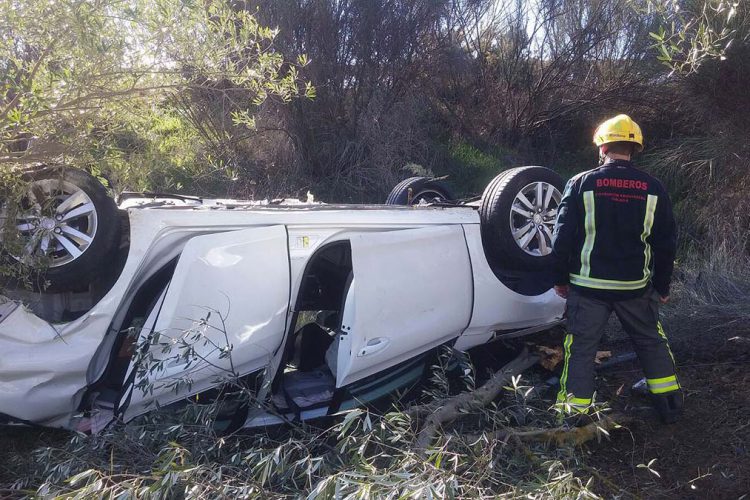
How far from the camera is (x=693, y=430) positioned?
4.04m

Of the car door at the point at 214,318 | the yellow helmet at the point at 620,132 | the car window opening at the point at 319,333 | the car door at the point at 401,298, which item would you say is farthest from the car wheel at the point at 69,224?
the yellow helmet at the point at 620,132

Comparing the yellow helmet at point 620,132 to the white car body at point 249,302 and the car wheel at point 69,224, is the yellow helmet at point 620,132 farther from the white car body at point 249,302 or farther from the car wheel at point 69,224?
the car wheel at point 69,224

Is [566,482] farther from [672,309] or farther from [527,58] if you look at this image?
[527,58]

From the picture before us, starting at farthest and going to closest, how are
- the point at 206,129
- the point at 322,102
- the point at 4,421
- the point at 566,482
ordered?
the point at 322,102, the point at 206,129, the point at 4,421, the point at 566,482

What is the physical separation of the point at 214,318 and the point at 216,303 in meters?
0.08

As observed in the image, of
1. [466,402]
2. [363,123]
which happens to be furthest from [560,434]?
[363,123]

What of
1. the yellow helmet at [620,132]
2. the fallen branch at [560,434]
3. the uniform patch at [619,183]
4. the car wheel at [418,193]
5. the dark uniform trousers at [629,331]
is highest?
the yellow helmet at [620,132]

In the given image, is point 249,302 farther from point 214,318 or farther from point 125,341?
point 125,341

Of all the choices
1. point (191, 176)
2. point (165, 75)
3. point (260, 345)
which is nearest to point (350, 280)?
point (260, 345)

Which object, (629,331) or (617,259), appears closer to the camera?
(617,259)

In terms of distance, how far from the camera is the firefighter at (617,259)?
13.3 ft

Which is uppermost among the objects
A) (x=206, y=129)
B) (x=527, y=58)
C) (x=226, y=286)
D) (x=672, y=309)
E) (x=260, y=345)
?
(x=527, y=58)

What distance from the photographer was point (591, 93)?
1182cm

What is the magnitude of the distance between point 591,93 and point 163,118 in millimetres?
8658
